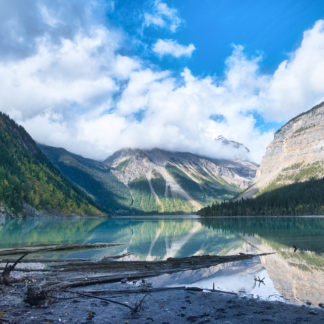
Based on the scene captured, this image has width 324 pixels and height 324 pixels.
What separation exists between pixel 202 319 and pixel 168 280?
10351mm

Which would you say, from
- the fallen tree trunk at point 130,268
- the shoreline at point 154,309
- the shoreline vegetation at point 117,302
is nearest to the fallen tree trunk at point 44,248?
the fallen tree trunk at point 130,268

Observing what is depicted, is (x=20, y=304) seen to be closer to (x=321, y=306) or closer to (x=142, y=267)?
(x=142, y=267)

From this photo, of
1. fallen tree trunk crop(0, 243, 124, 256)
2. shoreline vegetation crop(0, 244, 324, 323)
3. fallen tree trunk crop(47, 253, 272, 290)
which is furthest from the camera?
fallen tree trunk crop(0, 243, 124, 256)

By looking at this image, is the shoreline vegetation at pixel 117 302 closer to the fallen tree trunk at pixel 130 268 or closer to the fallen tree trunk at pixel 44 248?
the fallen tree trunk at pixel 130 268

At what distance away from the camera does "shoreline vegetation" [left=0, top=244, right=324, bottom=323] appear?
15594 mm

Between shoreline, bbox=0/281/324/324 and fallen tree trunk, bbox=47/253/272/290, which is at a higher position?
shoreline, bbox=0/281/324/324

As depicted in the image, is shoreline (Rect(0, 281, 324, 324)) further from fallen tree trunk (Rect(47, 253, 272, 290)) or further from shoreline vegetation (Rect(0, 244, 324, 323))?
fallen tree trunk (Rect(47, 253, 272, 290))

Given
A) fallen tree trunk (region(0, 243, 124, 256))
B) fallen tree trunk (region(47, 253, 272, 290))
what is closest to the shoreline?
fallen tree trunk (region(47, 253, 272, 290))

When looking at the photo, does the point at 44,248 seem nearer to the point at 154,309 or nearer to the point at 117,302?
the point at 117,302

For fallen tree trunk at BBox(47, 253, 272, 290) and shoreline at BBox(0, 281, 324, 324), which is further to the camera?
fallen tree trunk at BBox(47, 253, 272, 290)

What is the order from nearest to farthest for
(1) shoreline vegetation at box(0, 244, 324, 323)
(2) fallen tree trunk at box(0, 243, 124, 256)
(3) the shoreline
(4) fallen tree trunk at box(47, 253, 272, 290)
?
1. (3) the shoreline
2. (1) shoreline vegetation at box(0, 244, 324, 323)
3. (4) fallen tree trunk at box(47, 253, 272, 290)
4. (2) fallen tree trunk at box(0, 243, 124, 256)

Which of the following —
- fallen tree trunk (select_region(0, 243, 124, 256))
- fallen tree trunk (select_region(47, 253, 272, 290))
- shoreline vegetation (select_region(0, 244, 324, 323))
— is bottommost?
fallen tree trunk (select_region(0, 243, 124, 256))

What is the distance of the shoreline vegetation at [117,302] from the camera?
51.2ft

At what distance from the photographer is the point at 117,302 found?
17.9m
